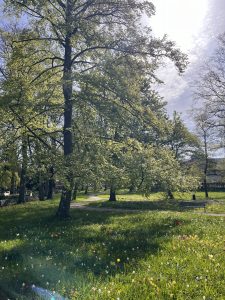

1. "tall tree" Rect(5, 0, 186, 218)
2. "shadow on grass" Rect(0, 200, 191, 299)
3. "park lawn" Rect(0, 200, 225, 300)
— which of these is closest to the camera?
"park lawn" Rect(0, 200, 225, 300)

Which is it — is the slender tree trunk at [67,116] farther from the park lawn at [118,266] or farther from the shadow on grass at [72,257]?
the park lawn at [118,266]

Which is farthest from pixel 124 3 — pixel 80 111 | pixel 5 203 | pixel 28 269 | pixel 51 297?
pixel 5 203

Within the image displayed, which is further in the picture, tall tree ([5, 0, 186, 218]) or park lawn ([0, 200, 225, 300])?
tall tree ([5, 0, 186, 218])

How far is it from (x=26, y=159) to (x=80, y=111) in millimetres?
3552

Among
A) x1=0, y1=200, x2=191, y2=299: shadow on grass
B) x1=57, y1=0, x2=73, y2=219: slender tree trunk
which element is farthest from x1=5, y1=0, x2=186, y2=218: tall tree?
x1=0, y1=200, x2=191, y2=299: shadow on grass

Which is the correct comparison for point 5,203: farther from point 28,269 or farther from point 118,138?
point 28,269

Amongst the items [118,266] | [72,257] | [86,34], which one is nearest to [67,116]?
[86,34]

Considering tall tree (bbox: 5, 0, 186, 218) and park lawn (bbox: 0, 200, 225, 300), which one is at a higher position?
tall tree (bbox: 5, 0, 186, 218)

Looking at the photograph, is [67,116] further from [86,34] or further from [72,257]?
[72,257]

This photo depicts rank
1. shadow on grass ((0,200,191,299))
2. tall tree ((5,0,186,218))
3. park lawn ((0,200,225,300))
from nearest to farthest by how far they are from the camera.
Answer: park lawn ((0,200,225,300)) → shadow on grass ((0,200,191,299)) → tall tree ((5,0,186,218))

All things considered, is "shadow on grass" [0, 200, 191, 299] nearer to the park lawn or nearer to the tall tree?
the park lawn

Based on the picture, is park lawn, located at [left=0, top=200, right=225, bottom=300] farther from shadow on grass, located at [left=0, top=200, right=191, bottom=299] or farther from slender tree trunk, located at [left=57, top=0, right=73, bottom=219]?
slender tree trunk, located at [left=57, top=0, right=73, bottom=219]

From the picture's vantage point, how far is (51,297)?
564 cm

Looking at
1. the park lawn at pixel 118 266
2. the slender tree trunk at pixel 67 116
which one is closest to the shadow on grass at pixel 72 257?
the park lawn at pixel 118 266
